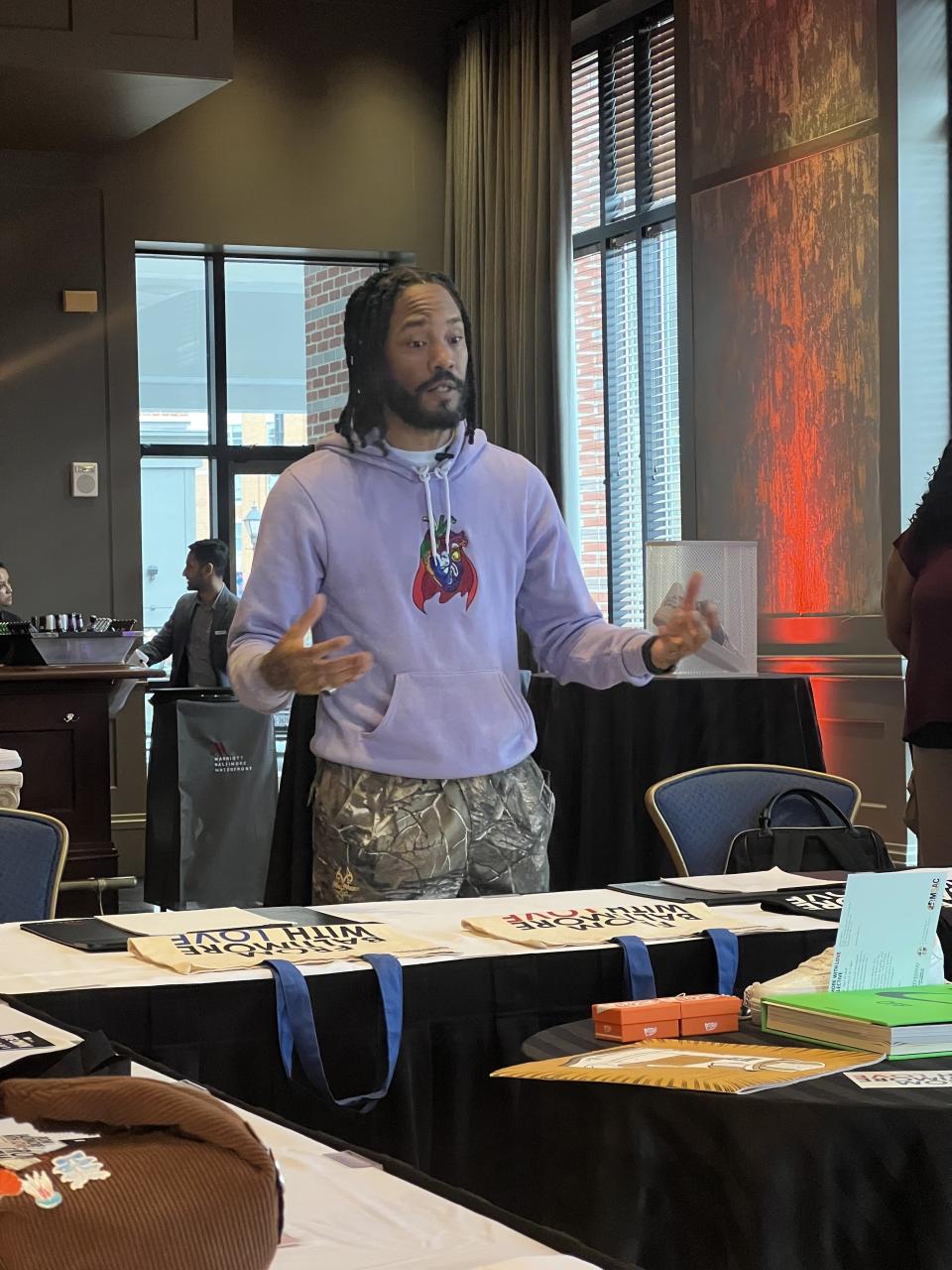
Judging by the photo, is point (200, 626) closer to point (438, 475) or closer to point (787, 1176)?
point (438, 475)

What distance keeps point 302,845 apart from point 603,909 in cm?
56

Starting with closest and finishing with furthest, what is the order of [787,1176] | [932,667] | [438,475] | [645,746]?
[787,1176] → [438,475] → [932,667] → [645,746]

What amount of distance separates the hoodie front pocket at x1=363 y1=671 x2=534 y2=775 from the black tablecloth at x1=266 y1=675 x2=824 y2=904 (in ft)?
8.45

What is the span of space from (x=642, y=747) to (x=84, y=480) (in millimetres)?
3813

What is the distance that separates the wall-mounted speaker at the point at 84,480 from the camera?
25.0 feet

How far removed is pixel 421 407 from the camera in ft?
7.10

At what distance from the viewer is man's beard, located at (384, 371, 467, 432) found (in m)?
2.16

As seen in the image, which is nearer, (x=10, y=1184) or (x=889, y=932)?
(x=10, y=1184)

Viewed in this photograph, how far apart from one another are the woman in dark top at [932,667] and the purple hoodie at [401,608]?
148cm

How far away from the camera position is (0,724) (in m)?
5.43

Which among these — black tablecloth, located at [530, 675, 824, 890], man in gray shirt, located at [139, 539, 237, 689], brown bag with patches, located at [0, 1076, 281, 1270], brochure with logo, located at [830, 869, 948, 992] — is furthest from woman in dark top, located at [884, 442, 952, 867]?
man in gray shirt, located at [139, 539, 237, 689]

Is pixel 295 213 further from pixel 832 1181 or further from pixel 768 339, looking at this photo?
pixel 832 1181

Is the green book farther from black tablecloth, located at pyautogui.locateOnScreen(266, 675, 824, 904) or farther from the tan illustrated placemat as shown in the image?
black tablecloth, located at pyautogui.locateOnScreen(266, 675, 824, 904)

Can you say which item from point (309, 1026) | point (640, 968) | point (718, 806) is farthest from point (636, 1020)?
point (718, 806)
